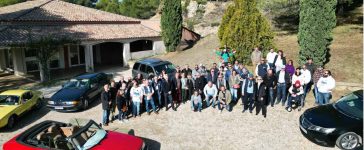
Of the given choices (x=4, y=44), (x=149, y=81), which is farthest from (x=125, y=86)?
(x=4, y=44)

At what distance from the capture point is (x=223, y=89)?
1221 cm

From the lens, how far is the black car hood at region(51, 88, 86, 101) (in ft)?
44.0

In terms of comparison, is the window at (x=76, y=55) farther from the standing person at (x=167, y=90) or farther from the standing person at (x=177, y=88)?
the standing person at (x=167, y=90)

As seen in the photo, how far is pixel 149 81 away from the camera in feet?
41.8

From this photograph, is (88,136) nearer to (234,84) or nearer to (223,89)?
(223,89)

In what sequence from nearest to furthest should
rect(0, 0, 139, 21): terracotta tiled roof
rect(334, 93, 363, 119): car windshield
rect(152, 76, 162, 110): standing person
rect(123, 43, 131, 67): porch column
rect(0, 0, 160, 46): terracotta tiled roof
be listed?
rect(334, 93, 363, 119): car windshield, rect(152, 76, 162, 110): standing person, rect(0, 0, 160, 46): terracotta tiled roof, rect(0, 0, 139, 21): terracotta tiled roof, rect(123, 43, 131, 67): porch column

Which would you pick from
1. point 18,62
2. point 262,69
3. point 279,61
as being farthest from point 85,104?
point 18,62

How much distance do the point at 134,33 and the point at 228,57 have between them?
12488 mm

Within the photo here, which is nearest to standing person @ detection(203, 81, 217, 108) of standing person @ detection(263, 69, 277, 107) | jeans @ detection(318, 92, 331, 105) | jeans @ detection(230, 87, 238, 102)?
jeans @ detection(230, 87, 238, 102)

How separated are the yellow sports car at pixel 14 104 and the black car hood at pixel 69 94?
0.91 m

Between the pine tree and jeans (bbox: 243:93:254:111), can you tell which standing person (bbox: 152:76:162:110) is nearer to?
jeans (bbox: 243:93:254:111)

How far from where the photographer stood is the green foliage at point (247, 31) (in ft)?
→ 57.1

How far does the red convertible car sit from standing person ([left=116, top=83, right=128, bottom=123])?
2722mm

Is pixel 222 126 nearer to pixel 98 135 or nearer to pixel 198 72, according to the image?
pixel 198 72
